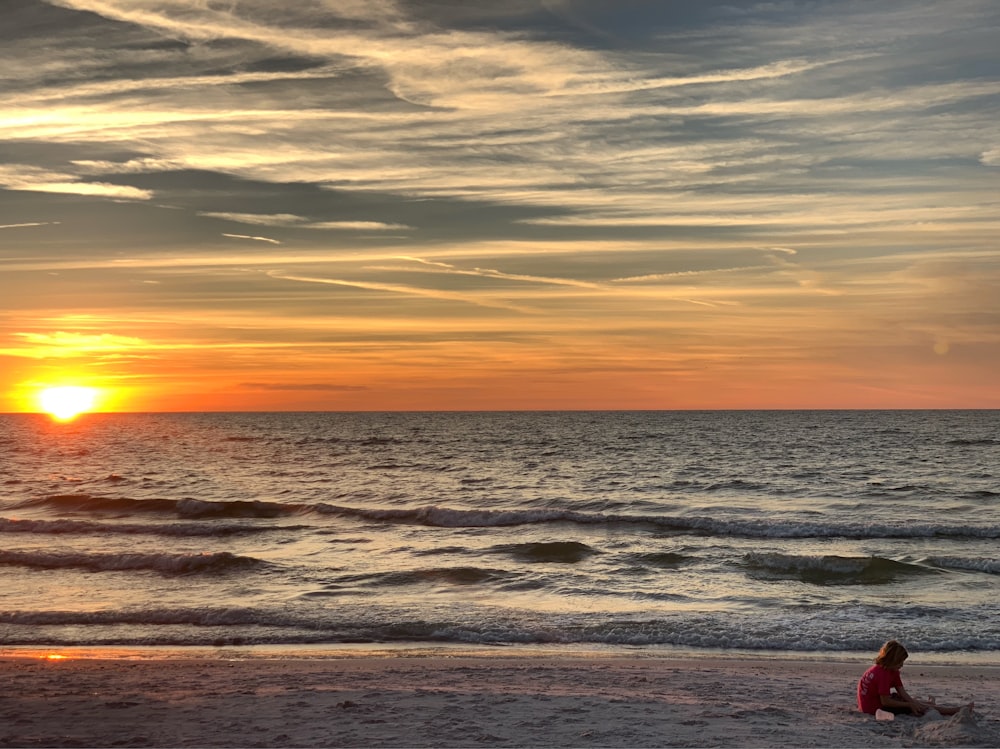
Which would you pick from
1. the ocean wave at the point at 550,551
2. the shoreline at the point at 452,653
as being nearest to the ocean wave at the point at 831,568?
the ocean wave at the point at 550,551

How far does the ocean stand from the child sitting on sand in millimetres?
4411

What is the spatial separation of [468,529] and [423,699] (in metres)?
20.9

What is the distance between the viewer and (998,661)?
13727 millimetres

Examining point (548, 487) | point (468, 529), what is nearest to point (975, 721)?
point (468, 529)

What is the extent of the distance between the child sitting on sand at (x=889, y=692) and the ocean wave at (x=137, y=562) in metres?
16.2

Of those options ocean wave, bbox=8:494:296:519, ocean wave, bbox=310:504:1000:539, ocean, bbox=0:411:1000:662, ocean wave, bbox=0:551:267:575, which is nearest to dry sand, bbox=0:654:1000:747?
ocean, bbox=0:411:1000:662

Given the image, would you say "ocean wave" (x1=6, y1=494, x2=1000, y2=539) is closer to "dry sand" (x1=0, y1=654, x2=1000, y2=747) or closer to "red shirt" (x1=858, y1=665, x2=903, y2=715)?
"dry sand" (x1=0, y1=654, x2=1000, y2=747)

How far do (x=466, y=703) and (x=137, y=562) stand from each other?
15.1 meters

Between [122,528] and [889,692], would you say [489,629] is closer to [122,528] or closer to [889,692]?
[889,692]

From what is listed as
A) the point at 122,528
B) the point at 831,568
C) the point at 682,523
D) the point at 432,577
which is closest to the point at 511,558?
the point at 432,577

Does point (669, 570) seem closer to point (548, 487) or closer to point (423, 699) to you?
point (423, 699)

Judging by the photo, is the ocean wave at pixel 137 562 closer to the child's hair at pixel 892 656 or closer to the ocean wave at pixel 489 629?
the ocean wave at pixel 489 629

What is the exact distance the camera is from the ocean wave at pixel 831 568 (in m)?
21.7

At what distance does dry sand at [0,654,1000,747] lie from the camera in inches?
364
